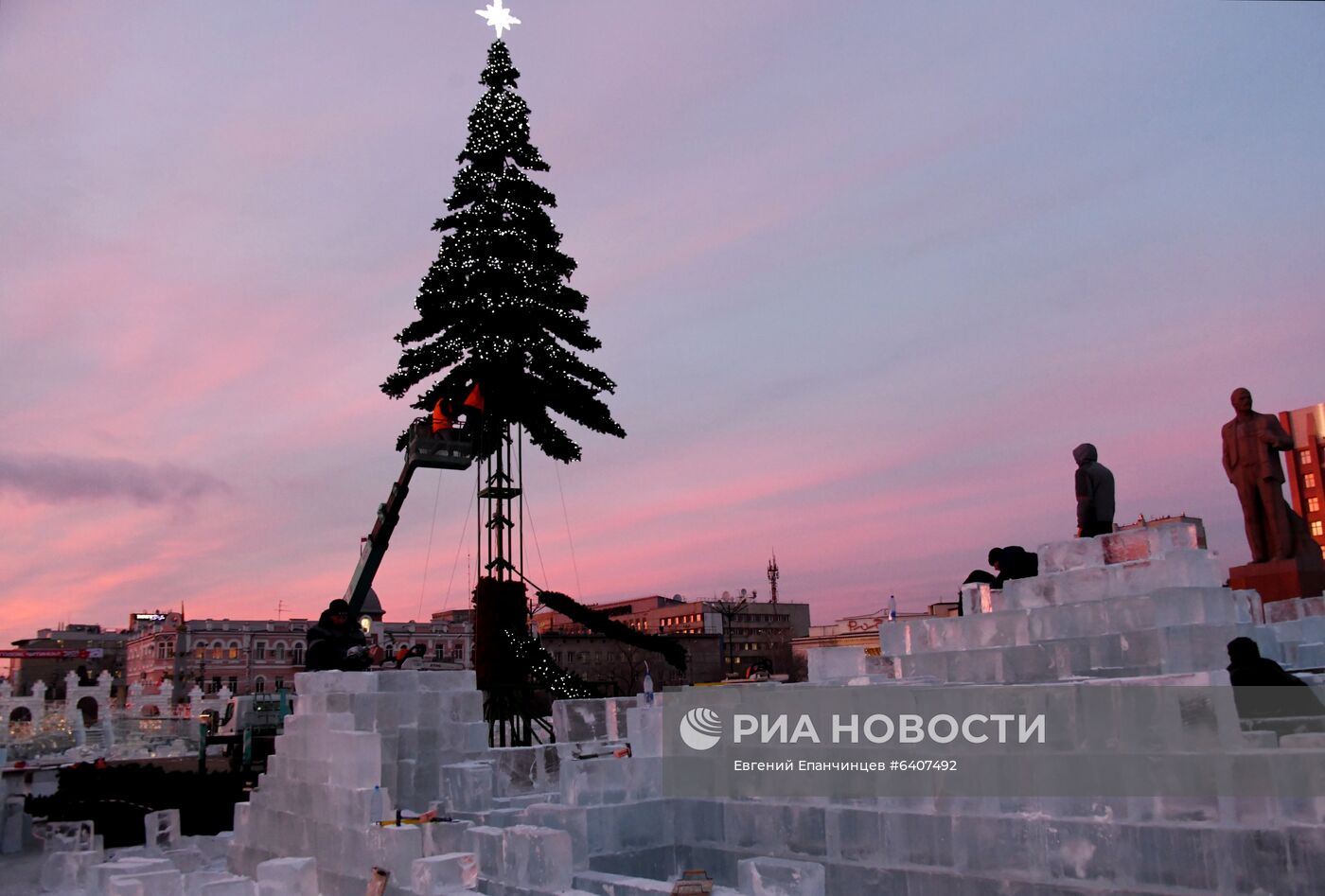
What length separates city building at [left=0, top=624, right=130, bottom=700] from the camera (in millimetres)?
119925

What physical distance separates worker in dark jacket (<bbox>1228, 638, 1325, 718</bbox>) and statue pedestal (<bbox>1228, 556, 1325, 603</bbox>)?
5639 millimetres

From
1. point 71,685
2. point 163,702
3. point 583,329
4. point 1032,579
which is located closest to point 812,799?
point 1032,579

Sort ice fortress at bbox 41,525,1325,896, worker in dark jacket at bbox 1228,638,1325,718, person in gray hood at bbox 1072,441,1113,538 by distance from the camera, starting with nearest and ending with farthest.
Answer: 1. ice fortress at bbox 41,525,1325,896
2. worker in dark jacket at bbox 1228,638,1325,718
3. person in gray hood at bbox 1072,441,1113,538

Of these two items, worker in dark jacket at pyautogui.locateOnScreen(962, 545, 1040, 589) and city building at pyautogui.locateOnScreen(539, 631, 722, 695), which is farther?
city building at pyautogui.locateOnScreen(539, 631, 722, 695)

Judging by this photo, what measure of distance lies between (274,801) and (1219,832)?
11.2 meters

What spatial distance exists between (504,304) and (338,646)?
9.35 m

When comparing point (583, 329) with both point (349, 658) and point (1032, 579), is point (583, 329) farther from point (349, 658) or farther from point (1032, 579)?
point (1032, 579)

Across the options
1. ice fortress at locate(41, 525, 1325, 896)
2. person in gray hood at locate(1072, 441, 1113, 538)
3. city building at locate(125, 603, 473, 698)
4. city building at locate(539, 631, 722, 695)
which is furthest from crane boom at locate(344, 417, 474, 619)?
city building at locate(125, 603, 473, 698)

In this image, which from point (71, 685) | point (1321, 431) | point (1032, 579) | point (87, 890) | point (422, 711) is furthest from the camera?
point (1321, 431)

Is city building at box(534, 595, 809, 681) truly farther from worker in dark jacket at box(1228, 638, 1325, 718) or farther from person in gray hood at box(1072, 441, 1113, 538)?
worker in dark jacket at box(1228, 638, 1325, 718)

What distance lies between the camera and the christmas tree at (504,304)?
2066 centimetres

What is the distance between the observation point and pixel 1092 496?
1125cm

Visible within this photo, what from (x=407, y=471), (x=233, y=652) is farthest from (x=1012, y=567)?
(x=233, y=652)

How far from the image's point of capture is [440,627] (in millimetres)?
106812
